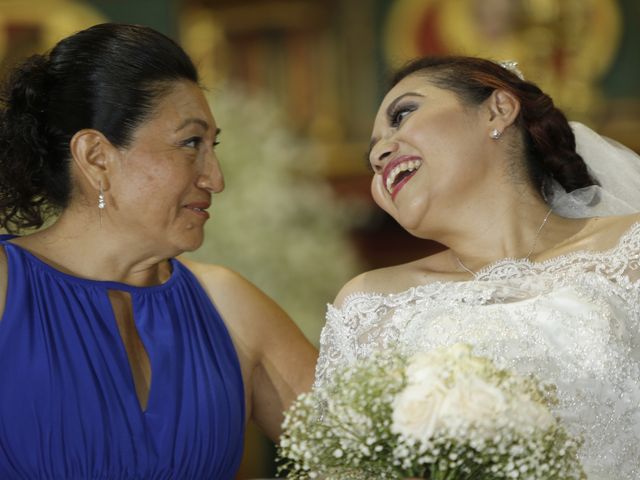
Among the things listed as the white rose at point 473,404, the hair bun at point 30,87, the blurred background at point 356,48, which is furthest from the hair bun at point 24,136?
the blurred background at point 356,48

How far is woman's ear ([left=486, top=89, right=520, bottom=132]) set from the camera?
10.1ft

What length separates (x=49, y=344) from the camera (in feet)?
9.57

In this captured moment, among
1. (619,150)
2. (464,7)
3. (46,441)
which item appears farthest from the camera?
(464,7)

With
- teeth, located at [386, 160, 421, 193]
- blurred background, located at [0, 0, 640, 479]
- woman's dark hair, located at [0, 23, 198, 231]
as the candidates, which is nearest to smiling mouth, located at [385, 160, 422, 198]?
teeth, located at [386, 160, 421, 193]

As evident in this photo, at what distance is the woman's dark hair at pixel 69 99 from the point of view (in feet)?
9.86

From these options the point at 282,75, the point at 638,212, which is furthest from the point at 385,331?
the point at 282,75

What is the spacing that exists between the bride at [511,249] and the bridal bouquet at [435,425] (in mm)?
490

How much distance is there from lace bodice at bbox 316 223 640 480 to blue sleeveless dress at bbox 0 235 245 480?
0.32m

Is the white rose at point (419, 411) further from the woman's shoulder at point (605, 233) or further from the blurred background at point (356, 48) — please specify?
the blurred background at point (356, 48)

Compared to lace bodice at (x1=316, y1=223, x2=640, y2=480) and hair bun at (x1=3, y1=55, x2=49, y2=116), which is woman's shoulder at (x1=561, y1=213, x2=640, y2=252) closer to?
lace bodice at (x1=316, y1=223, x2=640, y2=480)

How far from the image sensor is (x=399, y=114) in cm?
309

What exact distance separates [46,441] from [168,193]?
0.71 metres

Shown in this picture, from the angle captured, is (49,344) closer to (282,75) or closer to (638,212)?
(638,212)

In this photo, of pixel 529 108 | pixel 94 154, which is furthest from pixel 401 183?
pixel 94 154
